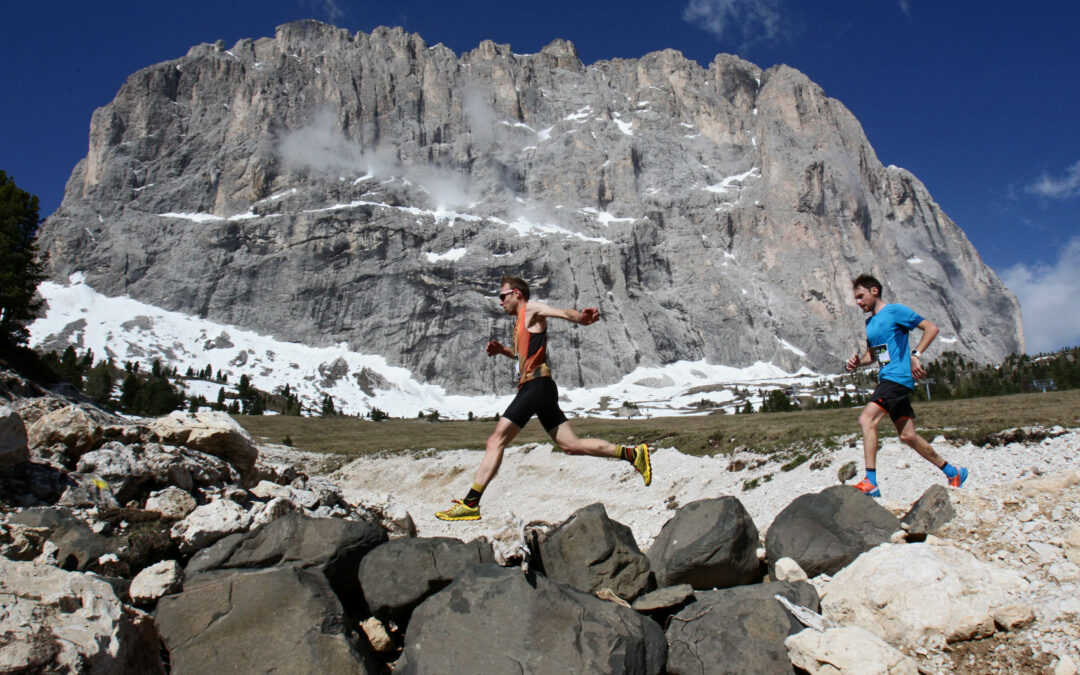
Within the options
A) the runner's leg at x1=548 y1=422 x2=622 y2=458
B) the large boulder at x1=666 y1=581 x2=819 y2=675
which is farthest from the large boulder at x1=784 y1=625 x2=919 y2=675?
the runner's leg at x1=548 y1=422 x2=622 y2=458

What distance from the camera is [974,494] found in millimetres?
7594

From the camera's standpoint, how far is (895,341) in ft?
29.9

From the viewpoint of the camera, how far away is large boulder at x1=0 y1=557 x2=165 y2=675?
4.29m

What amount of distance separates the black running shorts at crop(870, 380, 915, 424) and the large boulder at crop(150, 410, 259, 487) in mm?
10200

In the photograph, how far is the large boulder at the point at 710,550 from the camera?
741 centimetres

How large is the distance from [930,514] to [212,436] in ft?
35.4

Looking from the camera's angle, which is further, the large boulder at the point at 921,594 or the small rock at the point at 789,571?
the small rock at the point at 789,571

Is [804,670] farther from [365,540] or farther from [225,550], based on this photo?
[225,550]

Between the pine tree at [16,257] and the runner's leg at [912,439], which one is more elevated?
the pine tree at [16,257]

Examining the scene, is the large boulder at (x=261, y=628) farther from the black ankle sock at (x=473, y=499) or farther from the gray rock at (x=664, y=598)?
the gray rock at (x=664, y=598)

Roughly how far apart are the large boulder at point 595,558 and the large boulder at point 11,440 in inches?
258

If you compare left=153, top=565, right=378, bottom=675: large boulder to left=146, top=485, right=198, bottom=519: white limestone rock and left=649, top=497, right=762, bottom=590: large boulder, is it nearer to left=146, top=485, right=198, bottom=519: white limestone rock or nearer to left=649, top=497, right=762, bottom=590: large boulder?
left=146, top=485, right=198, bottom=519: white limestone rock

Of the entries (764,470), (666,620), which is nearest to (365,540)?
(666,620)

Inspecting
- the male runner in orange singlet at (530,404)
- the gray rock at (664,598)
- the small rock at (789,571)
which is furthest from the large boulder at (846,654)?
the male runner in orange singlet at (530,404)
